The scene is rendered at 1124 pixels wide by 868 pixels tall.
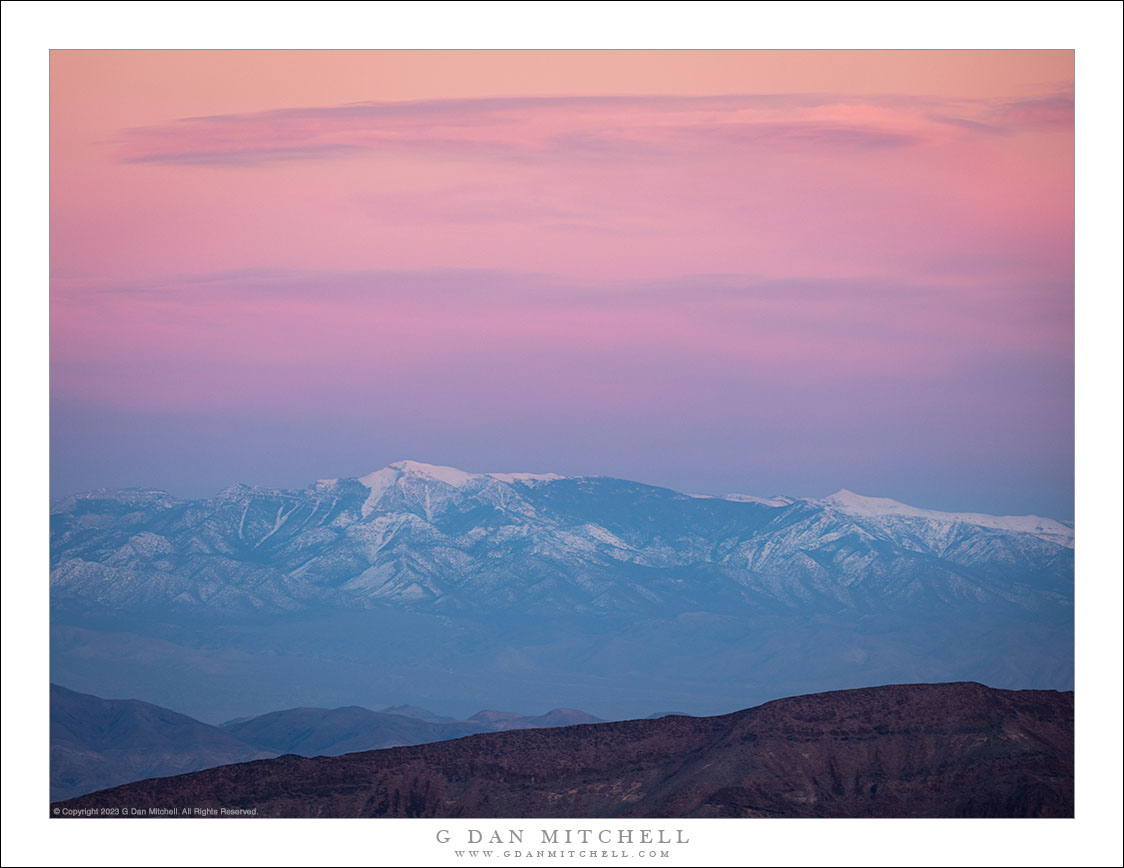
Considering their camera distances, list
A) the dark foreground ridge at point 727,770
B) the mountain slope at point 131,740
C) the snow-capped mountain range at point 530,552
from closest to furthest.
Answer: the dark foreground ridge at point 727,770, the mountain slope at point 131,740, the snow-capped mountain range at point 530,552

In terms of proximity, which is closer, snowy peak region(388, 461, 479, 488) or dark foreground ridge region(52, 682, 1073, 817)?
dark foreground ridge region(52, 682, 1073, 817)

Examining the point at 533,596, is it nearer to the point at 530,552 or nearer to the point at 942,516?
the point at 530,552

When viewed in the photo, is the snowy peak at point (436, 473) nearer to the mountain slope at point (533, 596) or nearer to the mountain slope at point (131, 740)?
the mountain slope at point (533, 596)

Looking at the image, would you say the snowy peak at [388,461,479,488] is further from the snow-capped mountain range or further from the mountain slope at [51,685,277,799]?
the mountain slope at [51,685,277,799]

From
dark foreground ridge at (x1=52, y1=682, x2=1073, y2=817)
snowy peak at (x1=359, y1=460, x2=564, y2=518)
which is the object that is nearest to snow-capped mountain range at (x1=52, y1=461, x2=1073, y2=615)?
snowy peak at (x1=359, y1=460, x2=564, y2=518)

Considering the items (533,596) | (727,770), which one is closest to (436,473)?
(533,596)

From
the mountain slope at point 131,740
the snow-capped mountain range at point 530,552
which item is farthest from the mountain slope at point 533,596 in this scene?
the mountain slope at point 131,740
